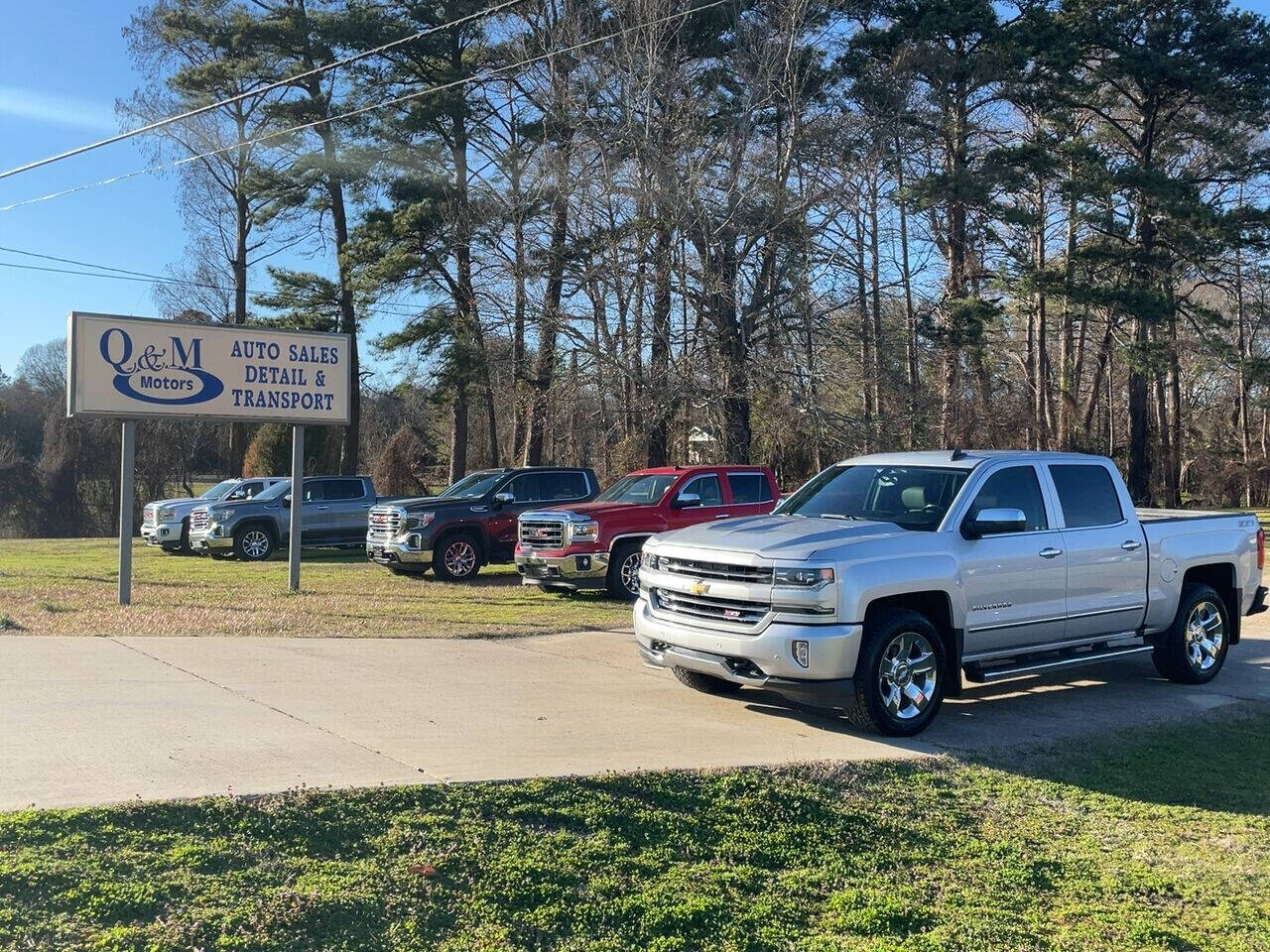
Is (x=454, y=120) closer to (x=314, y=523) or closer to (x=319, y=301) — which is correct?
(x=319, y=301)

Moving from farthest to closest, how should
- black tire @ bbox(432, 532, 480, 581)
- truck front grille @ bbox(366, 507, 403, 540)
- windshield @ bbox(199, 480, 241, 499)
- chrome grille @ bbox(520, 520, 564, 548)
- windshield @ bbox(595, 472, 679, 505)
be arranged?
windshield @ bbox(199, 480, 241, 499), truck front grille @ bbox(366, 507, 403, 540), black tire @ bbox(432, 532, 480, 581), windshield @ bbox(595, 472, 679, 505), chrome grille @ bbox(520, 520, 564, 548)

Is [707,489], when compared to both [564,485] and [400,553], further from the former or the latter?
[400,553]

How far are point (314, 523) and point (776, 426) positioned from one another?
1058cm

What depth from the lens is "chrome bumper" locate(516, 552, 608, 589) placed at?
1582 centimetres

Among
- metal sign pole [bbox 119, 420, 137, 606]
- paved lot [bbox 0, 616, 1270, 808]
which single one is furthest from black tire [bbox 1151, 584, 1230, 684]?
metal sign pole [bbox 119, 420, 137, 606]

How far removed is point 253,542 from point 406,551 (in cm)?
692

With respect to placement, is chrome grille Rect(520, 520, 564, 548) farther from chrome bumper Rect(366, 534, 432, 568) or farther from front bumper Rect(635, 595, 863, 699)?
front bumper Rect(635, 595, 863, 699)

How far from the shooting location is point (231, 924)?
4.26 meters

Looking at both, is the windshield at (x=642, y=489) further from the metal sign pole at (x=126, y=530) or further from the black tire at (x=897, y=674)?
the black tire at (x=897, y=674)

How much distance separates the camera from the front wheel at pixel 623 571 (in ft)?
52.8

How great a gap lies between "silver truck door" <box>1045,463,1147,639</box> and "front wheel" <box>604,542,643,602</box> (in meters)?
7.69

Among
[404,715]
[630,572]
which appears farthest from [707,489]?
[404,715]

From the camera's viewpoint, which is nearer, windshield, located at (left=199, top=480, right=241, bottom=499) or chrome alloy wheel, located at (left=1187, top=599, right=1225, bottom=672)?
chrome alloy wheel, located at (left=1187, top=599, right=1225, bottom=672)

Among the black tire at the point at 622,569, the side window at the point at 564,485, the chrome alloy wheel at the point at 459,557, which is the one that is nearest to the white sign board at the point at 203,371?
the chrome alloy wheel at the point at 459,557
